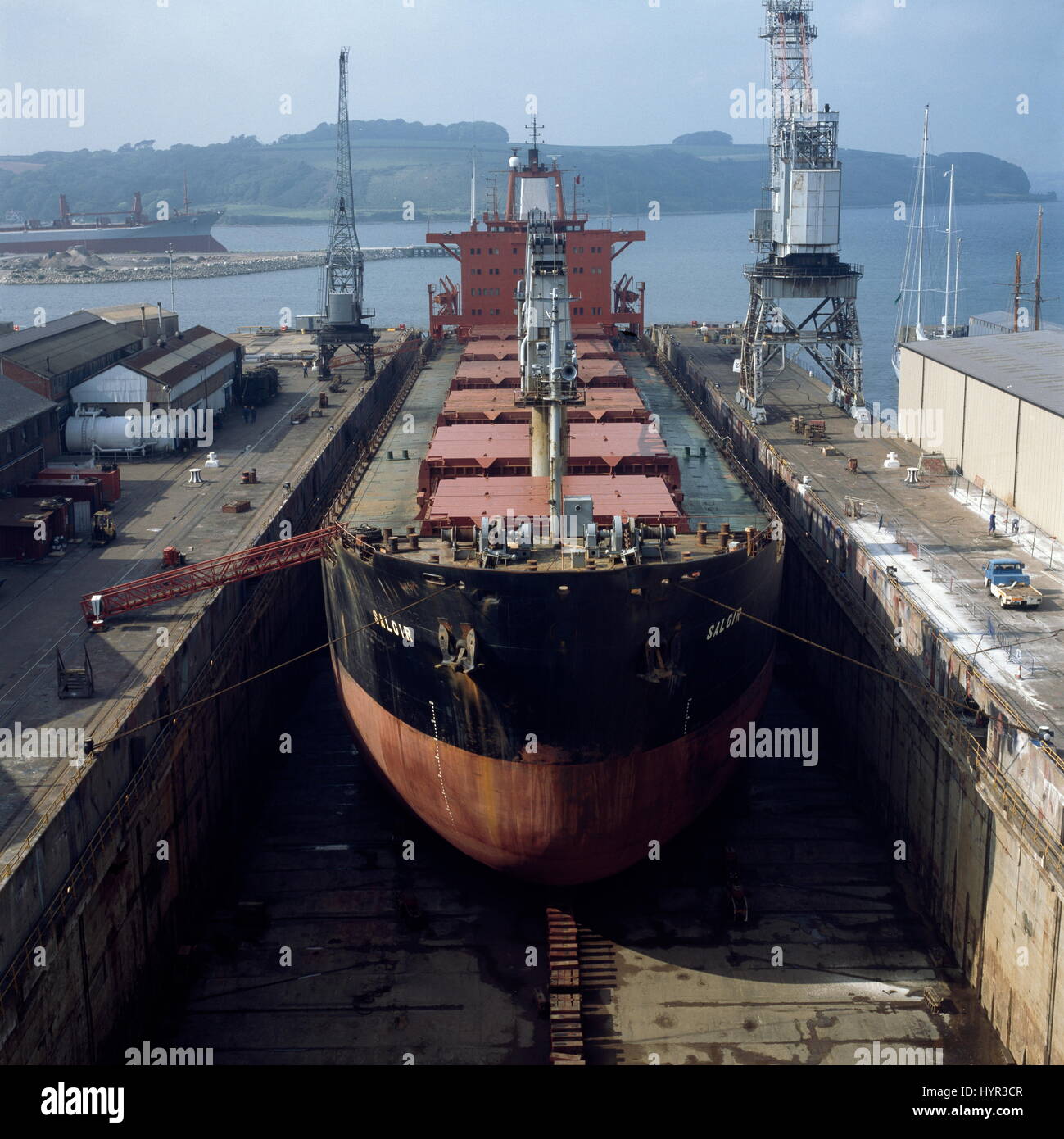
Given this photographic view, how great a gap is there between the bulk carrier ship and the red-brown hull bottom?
0.05 m

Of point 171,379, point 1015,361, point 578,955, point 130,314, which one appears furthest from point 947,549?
point 130,314

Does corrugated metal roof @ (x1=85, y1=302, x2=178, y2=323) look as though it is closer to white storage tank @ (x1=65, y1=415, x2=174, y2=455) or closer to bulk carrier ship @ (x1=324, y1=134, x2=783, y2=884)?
white storage tank @ (x1=65, y1=415, x2=174, y2=455)

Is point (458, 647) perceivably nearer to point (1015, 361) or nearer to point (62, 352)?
point (1015, 361)

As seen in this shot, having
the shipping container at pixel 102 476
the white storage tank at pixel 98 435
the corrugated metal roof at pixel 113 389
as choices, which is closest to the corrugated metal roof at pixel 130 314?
the corrugated metal roof at pixel 113 389

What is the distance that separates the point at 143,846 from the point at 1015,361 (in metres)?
32.4

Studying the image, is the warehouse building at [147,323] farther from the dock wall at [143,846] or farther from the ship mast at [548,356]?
the ship mast at [548,356]

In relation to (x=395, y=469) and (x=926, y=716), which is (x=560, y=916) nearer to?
(x=926, y=716)

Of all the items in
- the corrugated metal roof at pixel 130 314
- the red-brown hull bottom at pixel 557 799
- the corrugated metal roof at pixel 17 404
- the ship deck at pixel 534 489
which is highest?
the corrugated metal roof at pixel 130 314

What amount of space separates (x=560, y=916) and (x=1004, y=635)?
1194 cm

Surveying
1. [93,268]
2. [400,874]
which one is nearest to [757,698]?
[400,874]

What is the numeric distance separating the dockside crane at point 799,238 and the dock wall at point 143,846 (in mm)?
23072

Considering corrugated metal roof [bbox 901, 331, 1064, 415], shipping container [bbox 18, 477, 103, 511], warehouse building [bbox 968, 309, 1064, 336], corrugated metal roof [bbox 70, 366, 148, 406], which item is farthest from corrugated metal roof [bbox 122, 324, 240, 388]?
warehouse building [bbox 968, 309, 1064, 336]

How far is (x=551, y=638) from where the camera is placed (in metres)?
23.1

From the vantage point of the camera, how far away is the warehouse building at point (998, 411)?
34156 mm
